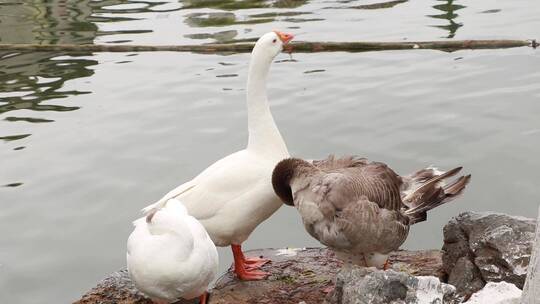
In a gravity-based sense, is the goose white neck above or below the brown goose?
above

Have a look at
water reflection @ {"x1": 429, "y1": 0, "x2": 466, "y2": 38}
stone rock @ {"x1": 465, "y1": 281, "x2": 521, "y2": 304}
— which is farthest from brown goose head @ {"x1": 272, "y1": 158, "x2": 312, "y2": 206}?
water reflection @ {"x1": 429, "y1": 0, "x2": 466, "y2": 38}

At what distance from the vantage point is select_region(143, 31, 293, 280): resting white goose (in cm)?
Answer: 528

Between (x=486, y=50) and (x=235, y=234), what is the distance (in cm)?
694

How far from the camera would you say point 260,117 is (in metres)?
5.64

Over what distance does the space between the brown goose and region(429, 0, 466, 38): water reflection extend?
23.2ft

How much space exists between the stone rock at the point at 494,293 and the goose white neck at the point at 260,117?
1837 millimetres

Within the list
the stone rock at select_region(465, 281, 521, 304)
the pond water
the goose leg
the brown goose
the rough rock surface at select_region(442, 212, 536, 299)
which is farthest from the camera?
the pond water

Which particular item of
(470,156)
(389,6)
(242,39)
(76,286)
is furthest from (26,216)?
(389,6)

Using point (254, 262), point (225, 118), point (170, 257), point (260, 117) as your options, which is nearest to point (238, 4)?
point (225, 118)

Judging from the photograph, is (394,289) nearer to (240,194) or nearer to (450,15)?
(240,194)

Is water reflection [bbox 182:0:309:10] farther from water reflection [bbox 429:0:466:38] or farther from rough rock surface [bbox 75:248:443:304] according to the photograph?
rough rock surface [bbox 75:248:443:304]

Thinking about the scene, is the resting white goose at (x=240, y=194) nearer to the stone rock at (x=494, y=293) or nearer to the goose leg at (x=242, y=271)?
the goose leg at (x=242, y=271)

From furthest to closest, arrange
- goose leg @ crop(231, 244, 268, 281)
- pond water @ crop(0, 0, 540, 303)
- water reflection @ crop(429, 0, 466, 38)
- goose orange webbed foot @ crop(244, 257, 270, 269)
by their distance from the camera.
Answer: water reflection @ crop(429, 0, 466, 38) < pond water @ crop(0, 0, 540, 303) < goose orange webbed foot @ crop(244, 257, 270, 269) < goose leg @ crop(231, 244, 268, 281)

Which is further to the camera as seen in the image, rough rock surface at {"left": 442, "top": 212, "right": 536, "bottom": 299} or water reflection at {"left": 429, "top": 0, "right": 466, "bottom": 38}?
water reflection at {"left": 429, "top": 0, "right": 466, "bottom": 38}
